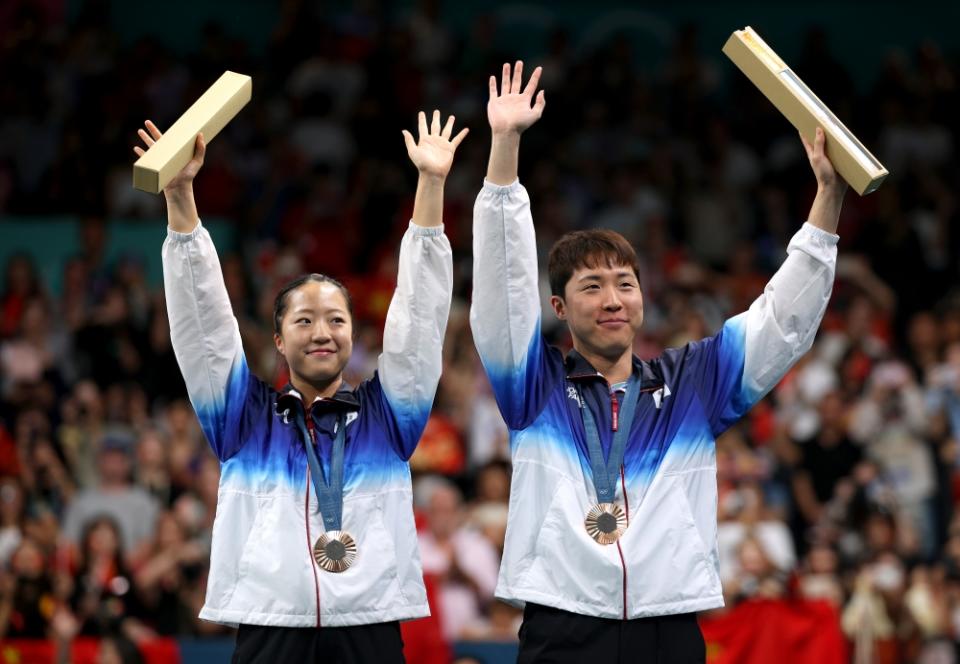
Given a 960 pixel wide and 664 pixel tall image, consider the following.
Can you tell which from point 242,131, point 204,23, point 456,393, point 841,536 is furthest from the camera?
point 204,23

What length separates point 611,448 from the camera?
5.39 m

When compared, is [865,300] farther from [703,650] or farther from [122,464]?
[703,650]

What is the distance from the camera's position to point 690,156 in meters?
15.8

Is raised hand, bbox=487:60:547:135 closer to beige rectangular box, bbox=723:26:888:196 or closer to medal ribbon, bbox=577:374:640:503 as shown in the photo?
beige rectangular box, bbox=723:26:888:196

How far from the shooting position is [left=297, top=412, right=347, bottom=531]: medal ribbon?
5457mm

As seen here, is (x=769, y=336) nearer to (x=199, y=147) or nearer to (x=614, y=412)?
(x=614, y=412)

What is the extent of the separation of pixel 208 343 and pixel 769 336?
6.10ft

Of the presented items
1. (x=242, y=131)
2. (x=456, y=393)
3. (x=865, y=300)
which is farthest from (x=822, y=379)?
(x=242, y=131)

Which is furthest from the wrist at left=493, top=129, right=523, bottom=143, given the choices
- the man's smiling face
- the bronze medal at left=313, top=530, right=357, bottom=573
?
the bronze medal at left=313, top=530, right=357, bottom=573

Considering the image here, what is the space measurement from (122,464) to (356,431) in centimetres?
661

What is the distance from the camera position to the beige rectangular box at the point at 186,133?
17.3 ft

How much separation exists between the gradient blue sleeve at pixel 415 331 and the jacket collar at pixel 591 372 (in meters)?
0.45

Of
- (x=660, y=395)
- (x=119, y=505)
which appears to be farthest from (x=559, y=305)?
(x=119, y=505)

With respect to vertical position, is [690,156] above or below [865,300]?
above
